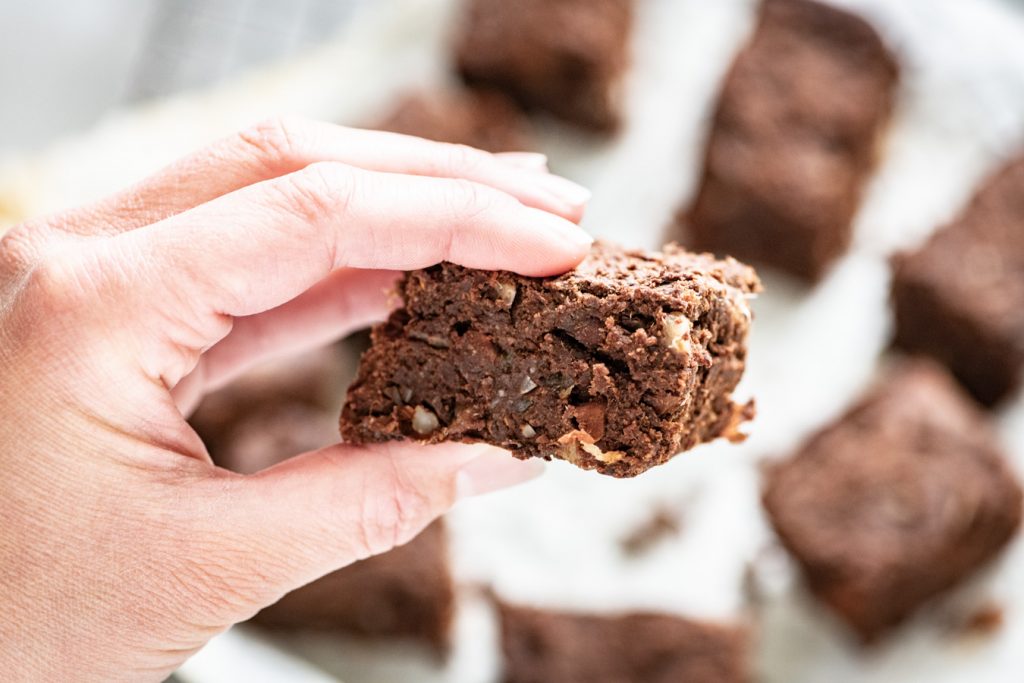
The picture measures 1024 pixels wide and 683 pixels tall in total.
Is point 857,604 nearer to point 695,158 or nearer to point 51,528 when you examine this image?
point 695,158

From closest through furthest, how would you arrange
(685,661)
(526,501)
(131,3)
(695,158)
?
(685,661) → (526,501) → (695,158) → (131,3)

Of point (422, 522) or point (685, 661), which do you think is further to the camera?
point (685, 661)

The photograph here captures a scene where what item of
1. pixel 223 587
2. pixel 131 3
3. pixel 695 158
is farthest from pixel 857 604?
pixel 131 3

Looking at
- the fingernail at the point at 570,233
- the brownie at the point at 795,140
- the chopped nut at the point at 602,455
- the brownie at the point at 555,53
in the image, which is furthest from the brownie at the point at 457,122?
the chopped nut at the point at 602,455

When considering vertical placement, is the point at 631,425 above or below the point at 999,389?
above

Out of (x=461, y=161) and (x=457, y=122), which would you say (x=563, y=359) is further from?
(x=457, y=122)

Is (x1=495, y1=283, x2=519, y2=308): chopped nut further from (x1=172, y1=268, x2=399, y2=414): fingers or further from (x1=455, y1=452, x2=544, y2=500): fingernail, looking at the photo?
(x1=172, y1=268, x2=399, y2=414): fingers

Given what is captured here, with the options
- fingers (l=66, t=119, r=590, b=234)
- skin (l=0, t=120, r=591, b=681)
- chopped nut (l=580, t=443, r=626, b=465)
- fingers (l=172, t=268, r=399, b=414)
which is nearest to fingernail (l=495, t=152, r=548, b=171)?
fingers (l=66, t=119, r=590, b=234)

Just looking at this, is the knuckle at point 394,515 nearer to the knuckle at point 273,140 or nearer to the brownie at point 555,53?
the knuckle at point 273,140
